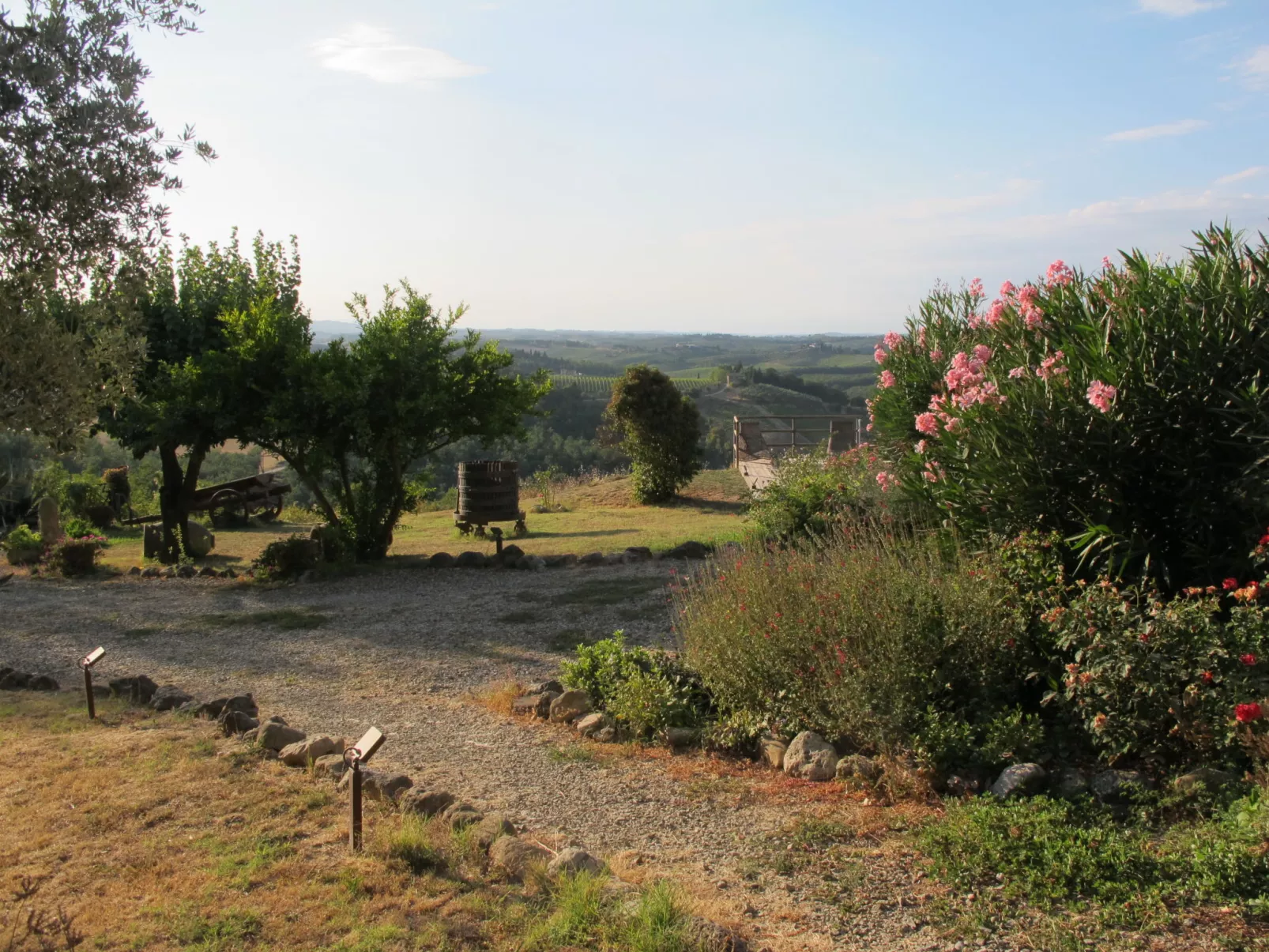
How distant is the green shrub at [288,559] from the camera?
1306 cm

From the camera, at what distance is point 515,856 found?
13.0 feet

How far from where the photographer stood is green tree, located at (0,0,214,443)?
426cm

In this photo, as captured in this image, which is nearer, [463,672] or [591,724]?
[591,724]

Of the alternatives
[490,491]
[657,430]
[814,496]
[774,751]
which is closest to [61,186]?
[774,751]

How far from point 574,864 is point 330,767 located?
190 centimetres

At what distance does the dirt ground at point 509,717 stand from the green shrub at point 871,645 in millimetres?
435

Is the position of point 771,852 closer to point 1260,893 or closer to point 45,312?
point 1260,893

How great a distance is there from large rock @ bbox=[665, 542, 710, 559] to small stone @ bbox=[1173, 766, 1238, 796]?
8.75 meters

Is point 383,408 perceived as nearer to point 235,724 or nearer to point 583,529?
point 583,529

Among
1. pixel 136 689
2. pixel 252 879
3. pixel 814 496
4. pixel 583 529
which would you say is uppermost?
pixel 814 496

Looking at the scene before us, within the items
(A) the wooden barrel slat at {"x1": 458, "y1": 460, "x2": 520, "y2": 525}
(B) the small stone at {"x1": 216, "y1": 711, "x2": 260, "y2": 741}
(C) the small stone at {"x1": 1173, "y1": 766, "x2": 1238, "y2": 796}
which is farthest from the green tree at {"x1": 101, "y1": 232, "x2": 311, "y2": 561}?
(C) the small stone at {"x1": 1173, "y1": 766, "x2": 1238, "y2": 796}

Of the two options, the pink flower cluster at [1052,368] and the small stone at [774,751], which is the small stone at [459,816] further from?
the pink flower cluster at [1052,368]

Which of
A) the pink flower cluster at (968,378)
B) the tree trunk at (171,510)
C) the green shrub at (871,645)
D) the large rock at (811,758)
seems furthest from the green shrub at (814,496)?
the tree trunk at (171,510)

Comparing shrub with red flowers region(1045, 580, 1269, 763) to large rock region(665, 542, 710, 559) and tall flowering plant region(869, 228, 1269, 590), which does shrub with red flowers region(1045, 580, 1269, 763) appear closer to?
tall flowering plant region(869, 228, 1269, 590)
